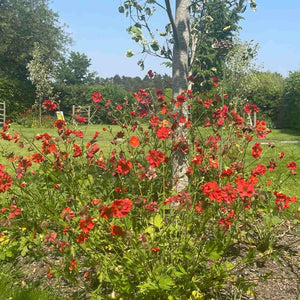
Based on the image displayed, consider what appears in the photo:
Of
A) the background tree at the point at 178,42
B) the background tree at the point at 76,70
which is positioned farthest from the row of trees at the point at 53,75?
the background tree at the point at 76,70

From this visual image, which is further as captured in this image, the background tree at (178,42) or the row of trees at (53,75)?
the row of trees at (53,75)

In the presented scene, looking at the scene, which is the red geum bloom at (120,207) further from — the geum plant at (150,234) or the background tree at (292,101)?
the background tree at (292,101)

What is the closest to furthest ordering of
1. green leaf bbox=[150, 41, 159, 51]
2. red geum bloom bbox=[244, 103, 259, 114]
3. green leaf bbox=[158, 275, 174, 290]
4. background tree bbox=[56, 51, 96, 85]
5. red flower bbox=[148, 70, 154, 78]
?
green leaf bbox=[158, 275, 174, 290] → red geum bloom bbox=[244, 103, 259, 114] → red flower bbox=[148, 70, 154, 78] → green leaf bbox=[150, 41, 159, 51] → background tree bbox=[56, 51, 96, 85]

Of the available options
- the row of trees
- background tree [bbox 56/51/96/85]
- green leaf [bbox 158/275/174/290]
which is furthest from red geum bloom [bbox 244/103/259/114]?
background tree [bbox 56/51/96/85]

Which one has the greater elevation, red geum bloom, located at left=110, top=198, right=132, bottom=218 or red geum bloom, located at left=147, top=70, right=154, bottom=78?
red geum bloom, located at left=147, top=70, right=154, bottom=78

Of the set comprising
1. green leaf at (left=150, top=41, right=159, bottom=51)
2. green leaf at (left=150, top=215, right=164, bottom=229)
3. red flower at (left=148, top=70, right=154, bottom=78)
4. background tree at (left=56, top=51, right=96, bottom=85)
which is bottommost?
green leaf at (left=150, top=215, right=164, bottom=229)

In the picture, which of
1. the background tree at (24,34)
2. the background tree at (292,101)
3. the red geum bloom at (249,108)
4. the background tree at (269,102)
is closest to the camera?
the red geum bloom at (249,108)

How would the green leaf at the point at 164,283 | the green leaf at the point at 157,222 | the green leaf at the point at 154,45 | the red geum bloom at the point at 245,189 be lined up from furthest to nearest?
the green leaf at the point at 154,45
the green leaf at the point at 157,222
the green leaf at the point at 164,283
the red geum bloom at the point at 245,189

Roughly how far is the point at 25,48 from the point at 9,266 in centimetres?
3063

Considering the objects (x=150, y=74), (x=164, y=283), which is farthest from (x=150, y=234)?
(x=150, y=74)

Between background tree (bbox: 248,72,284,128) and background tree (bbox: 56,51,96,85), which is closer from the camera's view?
background tree (bbox: 248,72,284,128)

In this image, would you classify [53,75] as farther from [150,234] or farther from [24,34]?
[150,234]

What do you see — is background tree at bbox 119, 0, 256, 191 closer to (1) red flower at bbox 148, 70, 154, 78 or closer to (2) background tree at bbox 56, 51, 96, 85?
(1) red flower at bbox 148, 70, 154, 78

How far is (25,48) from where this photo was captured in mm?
30703
